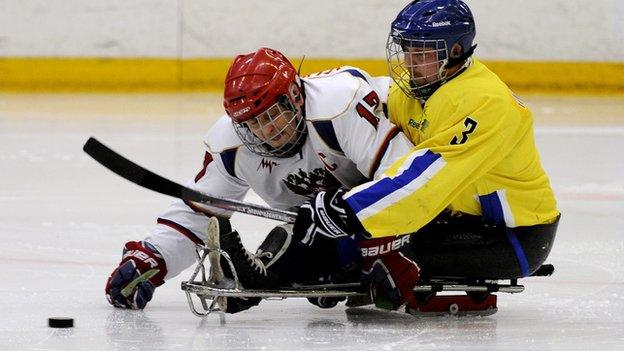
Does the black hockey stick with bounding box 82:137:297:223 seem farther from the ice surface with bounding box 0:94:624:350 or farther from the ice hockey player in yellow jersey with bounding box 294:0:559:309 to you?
the ice surface with bounding box 0:94:624:350

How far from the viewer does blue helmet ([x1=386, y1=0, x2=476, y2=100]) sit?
3.37m

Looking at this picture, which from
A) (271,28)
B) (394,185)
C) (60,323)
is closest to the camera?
(394,185)

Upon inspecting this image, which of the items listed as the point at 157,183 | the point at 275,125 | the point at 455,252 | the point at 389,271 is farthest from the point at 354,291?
the point at 157,183

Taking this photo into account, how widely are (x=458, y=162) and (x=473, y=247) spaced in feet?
1.18

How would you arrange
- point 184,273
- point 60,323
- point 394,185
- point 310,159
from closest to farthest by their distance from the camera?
1. point 394,185
2. point 60,323
3. point 310,159
4. point 184,273

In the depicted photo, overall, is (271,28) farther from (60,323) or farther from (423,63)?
(60,323)

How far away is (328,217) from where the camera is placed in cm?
322

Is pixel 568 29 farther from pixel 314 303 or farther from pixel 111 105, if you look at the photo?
pixel 314 303

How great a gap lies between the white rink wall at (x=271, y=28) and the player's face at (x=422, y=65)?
6.35m

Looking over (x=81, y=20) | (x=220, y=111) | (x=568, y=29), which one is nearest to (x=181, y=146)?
(x=220, y=111)

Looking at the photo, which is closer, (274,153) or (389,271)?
(389,271)

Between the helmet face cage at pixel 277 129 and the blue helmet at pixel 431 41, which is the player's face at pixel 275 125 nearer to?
the helmet face cage at pixel 277 129

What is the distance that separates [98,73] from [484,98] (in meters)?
7.00

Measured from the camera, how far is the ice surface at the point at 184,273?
3197 millimetres
